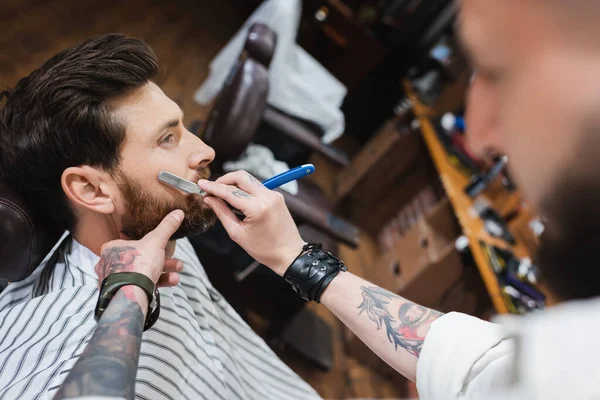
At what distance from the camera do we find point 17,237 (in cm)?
107

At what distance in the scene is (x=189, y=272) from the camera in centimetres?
136

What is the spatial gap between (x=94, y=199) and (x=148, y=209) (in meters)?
0.13

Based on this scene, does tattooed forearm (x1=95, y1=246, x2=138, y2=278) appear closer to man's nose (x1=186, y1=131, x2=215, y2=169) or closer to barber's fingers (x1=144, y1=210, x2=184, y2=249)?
barber's fingers (x1=144, y1=210, x2=184, y2=249)

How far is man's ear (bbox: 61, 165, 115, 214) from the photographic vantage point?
1.08 m

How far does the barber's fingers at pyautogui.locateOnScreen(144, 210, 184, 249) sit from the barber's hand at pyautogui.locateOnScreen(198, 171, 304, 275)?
8 cm

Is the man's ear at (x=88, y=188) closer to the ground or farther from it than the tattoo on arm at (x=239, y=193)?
closer to the ground

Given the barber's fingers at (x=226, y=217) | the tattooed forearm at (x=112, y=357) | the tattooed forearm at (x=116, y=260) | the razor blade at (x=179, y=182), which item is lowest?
the tattooed forearm at (x=116, y=260)

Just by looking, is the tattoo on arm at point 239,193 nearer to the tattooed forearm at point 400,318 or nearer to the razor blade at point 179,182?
the razor blade at point 179,182

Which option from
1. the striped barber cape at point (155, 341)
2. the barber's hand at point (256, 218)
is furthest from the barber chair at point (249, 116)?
the barber's hand at point (256, 218)

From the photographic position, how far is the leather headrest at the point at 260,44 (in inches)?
78.0

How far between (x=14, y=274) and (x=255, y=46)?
133 cm

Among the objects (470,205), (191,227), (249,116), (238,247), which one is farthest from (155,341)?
(470,205)

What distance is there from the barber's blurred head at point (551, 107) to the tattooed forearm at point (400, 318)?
1.72 feet

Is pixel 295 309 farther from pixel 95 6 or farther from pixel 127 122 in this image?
pixel 95 6
